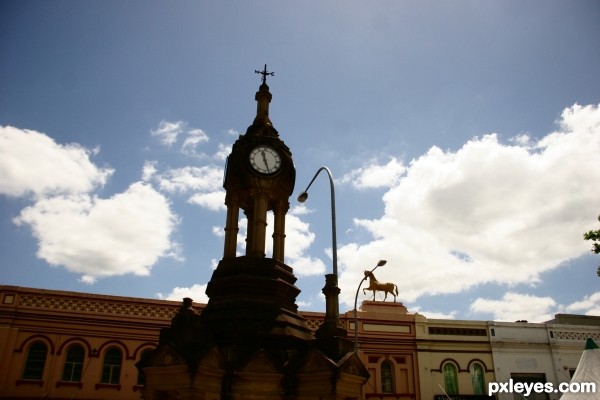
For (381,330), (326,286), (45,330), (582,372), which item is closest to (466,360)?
(381,330)

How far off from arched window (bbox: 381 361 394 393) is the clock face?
57.0ft

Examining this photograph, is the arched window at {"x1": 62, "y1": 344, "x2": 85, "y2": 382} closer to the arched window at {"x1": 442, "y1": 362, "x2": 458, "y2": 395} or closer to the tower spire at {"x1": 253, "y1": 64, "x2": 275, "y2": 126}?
the tower spire at {"x1": 253, "y1": 64, "x2": 275, "y2": 126}

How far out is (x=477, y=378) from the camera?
25.8 m

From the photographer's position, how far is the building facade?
67.5 ft

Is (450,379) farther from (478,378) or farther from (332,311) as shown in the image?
(332,311)

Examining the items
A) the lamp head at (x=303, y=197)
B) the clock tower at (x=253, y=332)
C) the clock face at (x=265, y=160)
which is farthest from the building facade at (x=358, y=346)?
the clock face at (x=265, y=160)

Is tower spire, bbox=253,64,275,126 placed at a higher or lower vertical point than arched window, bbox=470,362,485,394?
higher

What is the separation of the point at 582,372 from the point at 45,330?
2104 cm

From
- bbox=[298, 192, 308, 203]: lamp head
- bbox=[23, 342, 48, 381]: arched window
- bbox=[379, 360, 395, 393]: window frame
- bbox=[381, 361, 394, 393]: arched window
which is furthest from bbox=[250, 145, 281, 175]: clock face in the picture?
bbox=[381, 361, 394, 393]: arched window

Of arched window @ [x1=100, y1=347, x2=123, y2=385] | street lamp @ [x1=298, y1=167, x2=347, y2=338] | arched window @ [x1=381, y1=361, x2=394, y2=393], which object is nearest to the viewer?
street lamp @ [x1=298, y1=167, x2=347, y2=338]

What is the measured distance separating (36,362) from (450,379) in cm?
2053

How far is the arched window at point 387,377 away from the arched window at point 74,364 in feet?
48.3

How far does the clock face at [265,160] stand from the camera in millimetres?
11146

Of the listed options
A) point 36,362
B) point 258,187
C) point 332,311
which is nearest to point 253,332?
point 332,311
